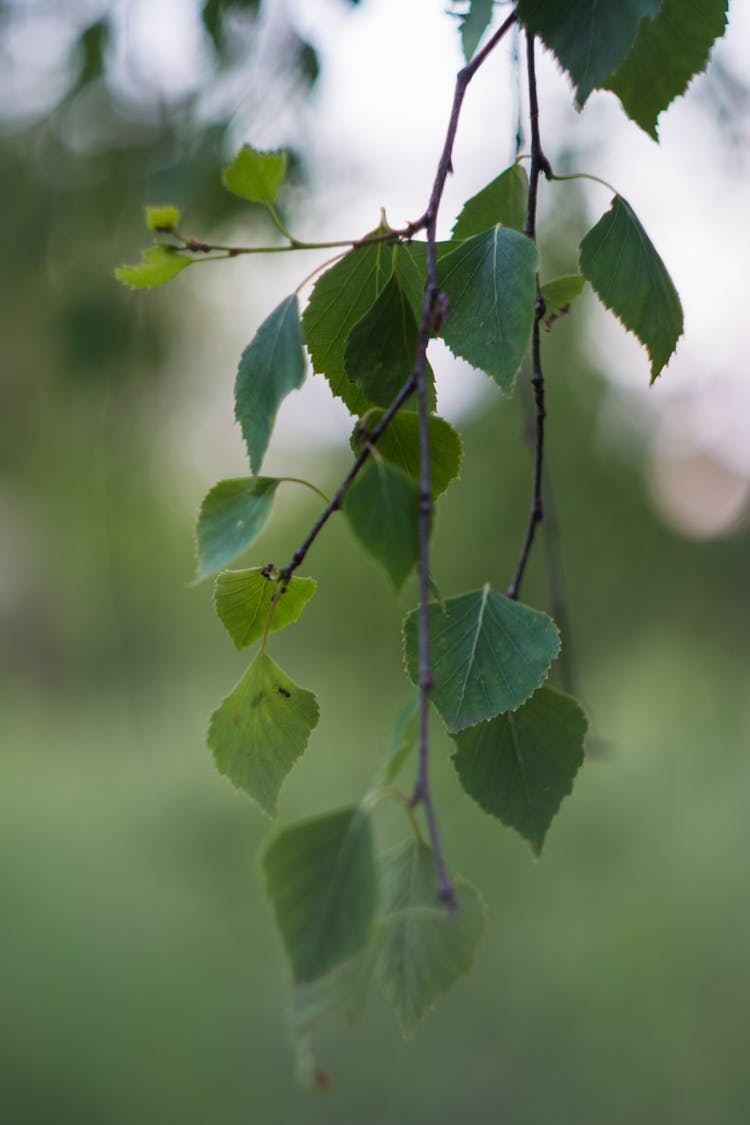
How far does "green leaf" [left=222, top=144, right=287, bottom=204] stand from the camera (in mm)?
345

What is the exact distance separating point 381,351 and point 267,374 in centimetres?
4

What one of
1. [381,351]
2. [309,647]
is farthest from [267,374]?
[309,647]

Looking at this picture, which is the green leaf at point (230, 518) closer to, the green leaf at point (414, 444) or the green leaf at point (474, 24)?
the green leaf at point (414, 444)

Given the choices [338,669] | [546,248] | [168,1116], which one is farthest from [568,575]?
[168,1116]

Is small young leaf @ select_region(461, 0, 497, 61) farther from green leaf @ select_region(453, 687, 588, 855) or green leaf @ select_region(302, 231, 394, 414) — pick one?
green leaf @ select_region(453, 687, 588, 855)

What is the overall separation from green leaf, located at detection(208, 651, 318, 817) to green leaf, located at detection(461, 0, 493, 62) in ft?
0.87

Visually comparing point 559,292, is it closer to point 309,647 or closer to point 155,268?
point 155,268

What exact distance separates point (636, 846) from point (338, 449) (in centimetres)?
210

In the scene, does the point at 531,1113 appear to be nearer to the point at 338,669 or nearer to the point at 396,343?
the point at 338,669

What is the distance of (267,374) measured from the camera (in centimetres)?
32

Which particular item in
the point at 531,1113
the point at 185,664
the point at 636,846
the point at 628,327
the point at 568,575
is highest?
the point at 628,327

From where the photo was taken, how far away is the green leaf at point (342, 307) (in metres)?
0.37

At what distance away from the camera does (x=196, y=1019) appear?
3023mm

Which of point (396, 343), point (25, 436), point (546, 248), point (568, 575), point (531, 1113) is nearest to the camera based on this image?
point (396, 343)
